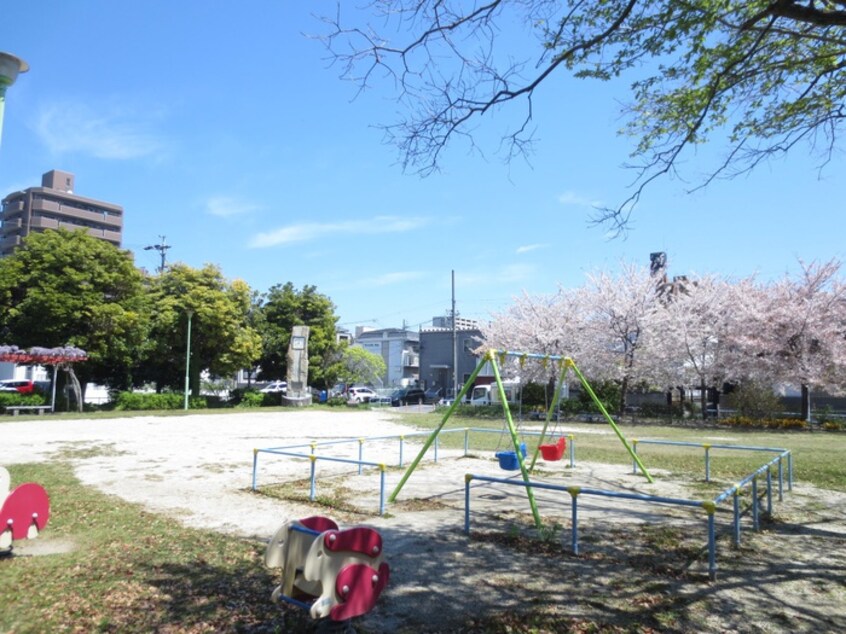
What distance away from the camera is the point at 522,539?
22.2ft

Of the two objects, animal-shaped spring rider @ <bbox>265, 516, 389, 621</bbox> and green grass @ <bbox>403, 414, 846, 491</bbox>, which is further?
green grass @ <bbox>403, 414, 846, 491</bbox>

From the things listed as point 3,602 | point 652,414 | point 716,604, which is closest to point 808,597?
point 716,604

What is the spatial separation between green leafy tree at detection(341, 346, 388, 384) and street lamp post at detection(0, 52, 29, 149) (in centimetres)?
3252

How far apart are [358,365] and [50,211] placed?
47068 mm

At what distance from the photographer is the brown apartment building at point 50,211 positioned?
215ft

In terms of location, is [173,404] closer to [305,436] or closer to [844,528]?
[305,436]

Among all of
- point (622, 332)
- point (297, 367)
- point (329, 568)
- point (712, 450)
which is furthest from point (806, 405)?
point (329, 568)

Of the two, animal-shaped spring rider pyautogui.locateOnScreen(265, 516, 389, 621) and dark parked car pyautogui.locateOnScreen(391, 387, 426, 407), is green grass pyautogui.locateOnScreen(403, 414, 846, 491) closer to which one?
animal-shaped spring rider pyautogui.locateOnScreen(265, 516, 389, 621)

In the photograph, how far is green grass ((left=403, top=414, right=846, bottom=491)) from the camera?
39.7ft

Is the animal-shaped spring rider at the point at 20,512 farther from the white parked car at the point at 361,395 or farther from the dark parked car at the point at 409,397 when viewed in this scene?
the dark parked car at the point at 409,397

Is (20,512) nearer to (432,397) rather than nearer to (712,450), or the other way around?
(712,450)

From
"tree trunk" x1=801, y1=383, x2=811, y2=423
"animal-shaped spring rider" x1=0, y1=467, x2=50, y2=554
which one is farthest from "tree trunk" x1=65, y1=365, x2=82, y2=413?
"tree trunk" x1=801, y1=383, x2=811, y2=423

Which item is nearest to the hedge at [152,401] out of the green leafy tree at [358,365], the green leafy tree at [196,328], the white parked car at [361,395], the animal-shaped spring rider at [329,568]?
the green leafy tree at [196,328]

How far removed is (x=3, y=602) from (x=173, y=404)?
27062 mm
